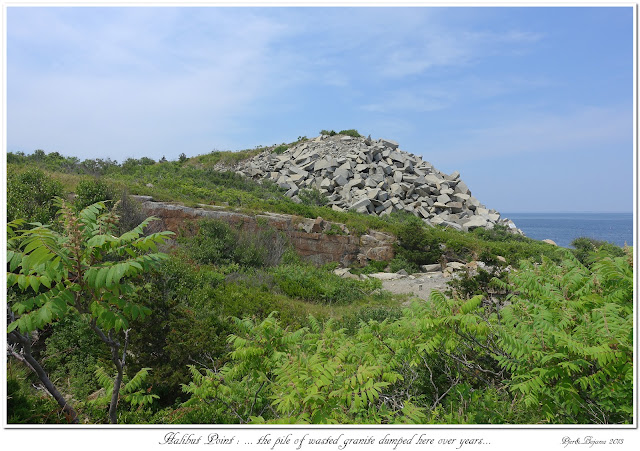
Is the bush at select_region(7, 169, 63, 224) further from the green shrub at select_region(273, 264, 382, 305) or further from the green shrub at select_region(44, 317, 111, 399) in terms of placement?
the green shrub at select_region(273, 264, 382, 305)

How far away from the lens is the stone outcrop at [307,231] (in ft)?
52.4

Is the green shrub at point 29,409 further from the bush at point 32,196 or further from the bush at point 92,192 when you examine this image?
the bush at point 92,192

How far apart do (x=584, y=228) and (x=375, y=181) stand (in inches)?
489

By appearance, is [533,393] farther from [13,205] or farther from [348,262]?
[348,262]

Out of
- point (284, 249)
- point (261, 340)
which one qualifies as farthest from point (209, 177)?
point (261, 340)

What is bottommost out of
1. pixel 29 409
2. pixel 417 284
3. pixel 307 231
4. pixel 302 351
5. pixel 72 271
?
pixel 417 284

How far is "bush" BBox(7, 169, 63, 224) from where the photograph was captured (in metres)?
9.82

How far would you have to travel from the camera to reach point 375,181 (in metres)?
28.4

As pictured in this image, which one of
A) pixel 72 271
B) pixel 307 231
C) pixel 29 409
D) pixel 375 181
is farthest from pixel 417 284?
pixel 375 181

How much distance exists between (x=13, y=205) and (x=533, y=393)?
11571mm

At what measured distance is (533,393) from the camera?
123 inches

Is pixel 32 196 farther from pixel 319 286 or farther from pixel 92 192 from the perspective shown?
pixel 319 286

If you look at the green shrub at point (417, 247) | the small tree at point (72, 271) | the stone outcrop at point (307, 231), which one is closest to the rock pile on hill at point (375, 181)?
the stone outcrop at point (307, 231)

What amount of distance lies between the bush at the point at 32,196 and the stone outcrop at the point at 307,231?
12.6 ft
